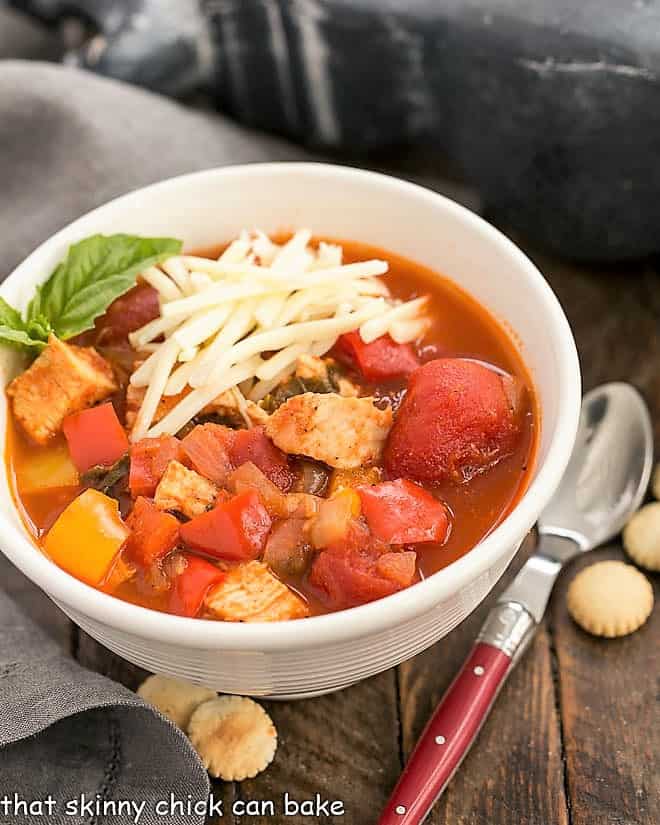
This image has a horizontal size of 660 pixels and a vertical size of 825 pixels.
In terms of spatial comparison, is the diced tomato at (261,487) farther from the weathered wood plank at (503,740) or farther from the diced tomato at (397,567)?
the weathered wood plank at (503,740)

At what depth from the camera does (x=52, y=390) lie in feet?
8.98

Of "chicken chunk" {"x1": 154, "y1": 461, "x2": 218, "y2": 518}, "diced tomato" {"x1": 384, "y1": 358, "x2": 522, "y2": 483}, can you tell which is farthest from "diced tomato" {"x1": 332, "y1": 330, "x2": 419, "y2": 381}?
"chicken chunk" {"x1": 154, "y1": 461, "x2": 218, "y2": 518}

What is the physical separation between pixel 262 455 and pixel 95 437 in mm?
450

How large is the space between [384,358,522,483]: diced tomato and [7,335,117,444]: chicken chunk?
0.80 metres

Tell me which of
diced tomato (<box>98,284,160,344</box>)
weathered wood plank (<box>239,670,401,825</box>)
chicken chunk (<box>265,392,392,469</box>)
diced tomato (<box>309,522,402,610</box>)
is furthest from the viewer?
diced tomato (<box>98,284,160,344</box>)

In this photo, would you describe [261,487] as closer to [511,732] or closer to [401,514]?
[401,514]

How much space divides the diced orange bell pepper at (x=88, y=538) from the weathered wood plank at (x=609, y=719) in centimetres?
Answer: 128

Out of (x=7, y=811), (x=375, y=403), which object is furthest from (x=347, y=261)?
(x=7, y=811)

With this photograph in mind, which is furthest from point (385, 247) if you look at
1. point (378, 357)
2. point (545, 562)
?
point (545, 562)

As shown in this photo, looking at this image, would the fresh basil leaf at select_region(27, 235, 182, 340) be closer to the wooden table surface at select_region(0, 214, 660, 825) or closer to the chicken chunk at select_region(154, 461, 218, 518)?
the chicken chunk at select_region(154, 461, 218, 518)

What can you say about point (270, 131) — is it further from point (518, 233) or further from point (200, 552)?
point (200, 552)

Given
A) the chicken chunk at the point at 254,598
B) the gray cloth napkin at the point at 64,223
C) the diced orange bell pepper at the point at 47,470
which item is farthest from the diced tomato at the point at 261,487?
the gray cloth napkin at the point at 64,223

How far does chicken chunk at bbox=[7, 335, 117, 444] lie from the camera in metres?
2.72

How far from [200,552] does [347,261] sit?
1.16 m
